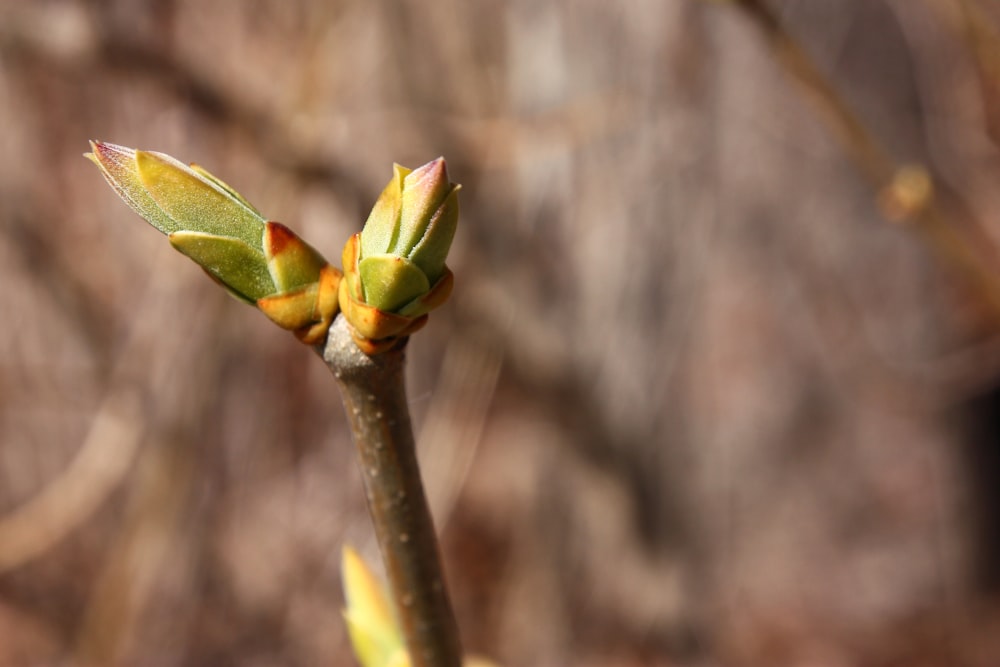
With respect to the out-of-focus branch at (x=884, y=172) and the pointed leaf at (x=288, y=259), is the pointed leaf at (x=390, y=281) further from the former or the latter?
the out-of-focus branch at (x=884, y=172)

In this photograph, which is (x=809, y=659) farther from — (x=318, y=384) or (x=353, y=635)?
(x=353, y=635)

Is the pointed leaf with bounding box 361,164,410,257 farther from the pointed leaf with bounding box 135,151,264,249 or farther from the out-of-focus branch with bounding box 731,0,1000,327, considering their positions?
the out-of-focus branch with bounding box 731,0,1000,327

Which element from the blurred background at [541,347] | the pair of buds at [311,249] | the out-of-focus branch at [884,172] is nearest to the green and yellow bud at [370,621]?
the pair of buds at [311,249]

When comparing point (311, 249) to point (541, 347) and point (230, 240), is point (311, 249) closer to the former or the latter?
point (230, 240)

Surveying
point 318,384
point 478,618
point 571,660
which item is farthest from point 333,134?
point 571,660

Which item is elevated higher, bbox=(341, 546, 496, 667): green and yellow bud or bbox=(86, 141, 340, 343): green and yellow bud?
bbox=(86, 141, 340, 343): green and yellow bud

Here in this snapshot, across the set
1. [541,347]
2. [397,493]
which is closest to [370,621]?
[397,493]

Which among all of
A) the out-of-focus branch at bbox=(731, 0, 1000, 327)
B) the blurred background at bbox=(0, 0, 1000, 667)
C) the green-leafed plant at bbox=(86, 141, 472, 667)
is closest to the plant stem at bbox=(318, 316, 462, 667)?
the green-leafed plant at bbox=(86, 141, 472, 667)
